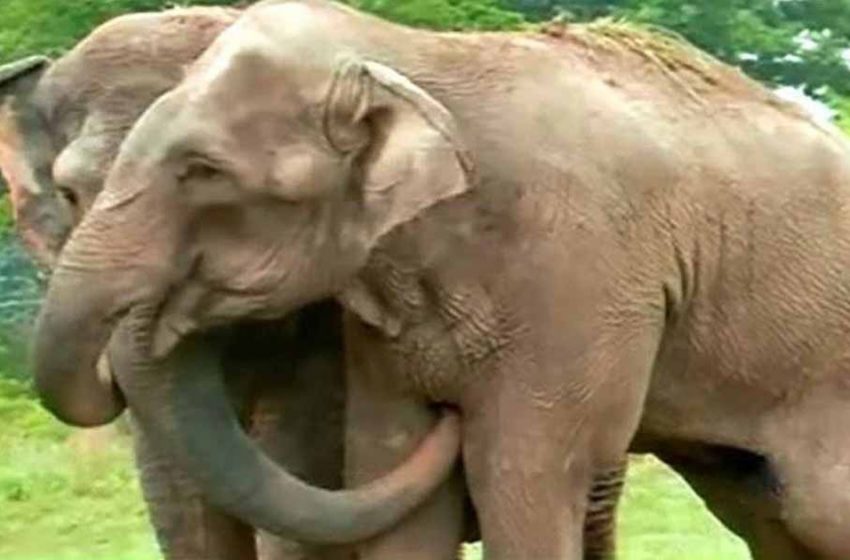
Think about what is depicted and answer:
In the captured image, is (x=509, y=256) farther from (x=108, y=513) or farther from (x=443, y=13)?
(x=443, y=13)

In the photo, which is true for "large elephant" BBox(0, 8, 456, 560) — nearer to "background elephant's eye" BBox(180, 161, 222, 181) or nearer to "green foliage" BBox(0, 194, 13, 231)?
"background elephant's eye" BBox(180, 161, 222, 181)

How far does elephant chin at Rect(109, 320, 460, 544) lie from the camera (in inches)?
235

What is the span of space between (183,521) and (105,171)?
0.93m

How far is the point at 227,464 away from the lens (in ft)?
19.8

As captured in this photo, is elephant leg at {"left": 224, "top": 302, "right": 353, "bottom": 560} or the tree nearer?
elephant leg at {"left": 224, "top": 302, "right": 353, "bottom": 560}

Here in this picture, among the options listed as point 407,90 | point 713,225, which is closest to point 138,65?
point 407,90

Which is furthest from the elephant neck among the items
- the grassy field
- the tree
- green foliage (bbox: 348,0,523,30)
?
the tree

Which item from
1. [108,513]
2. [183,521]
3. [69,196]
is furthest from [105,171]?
[108,513]

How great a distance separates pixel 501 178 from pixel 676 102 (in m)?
0.66

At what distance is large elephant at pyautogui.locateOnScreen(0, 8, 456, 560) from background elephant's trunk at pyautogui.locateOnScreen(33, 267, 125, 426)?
1.61ft

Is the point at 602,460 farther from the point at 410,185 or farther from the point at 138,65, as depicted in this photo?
the point at 138,65

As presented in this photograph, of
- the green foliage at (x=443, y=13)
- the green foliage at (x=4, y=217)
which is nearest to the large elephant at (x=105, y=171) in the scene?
the green foliage at (x=4, y=217)

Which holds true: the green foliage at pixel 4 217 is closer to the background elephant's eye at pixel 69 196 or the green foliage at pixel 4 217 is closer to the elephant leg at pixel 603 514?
the elephant leg at pixel 603 514

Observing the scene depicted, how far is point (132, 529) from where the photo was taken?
14.0m
